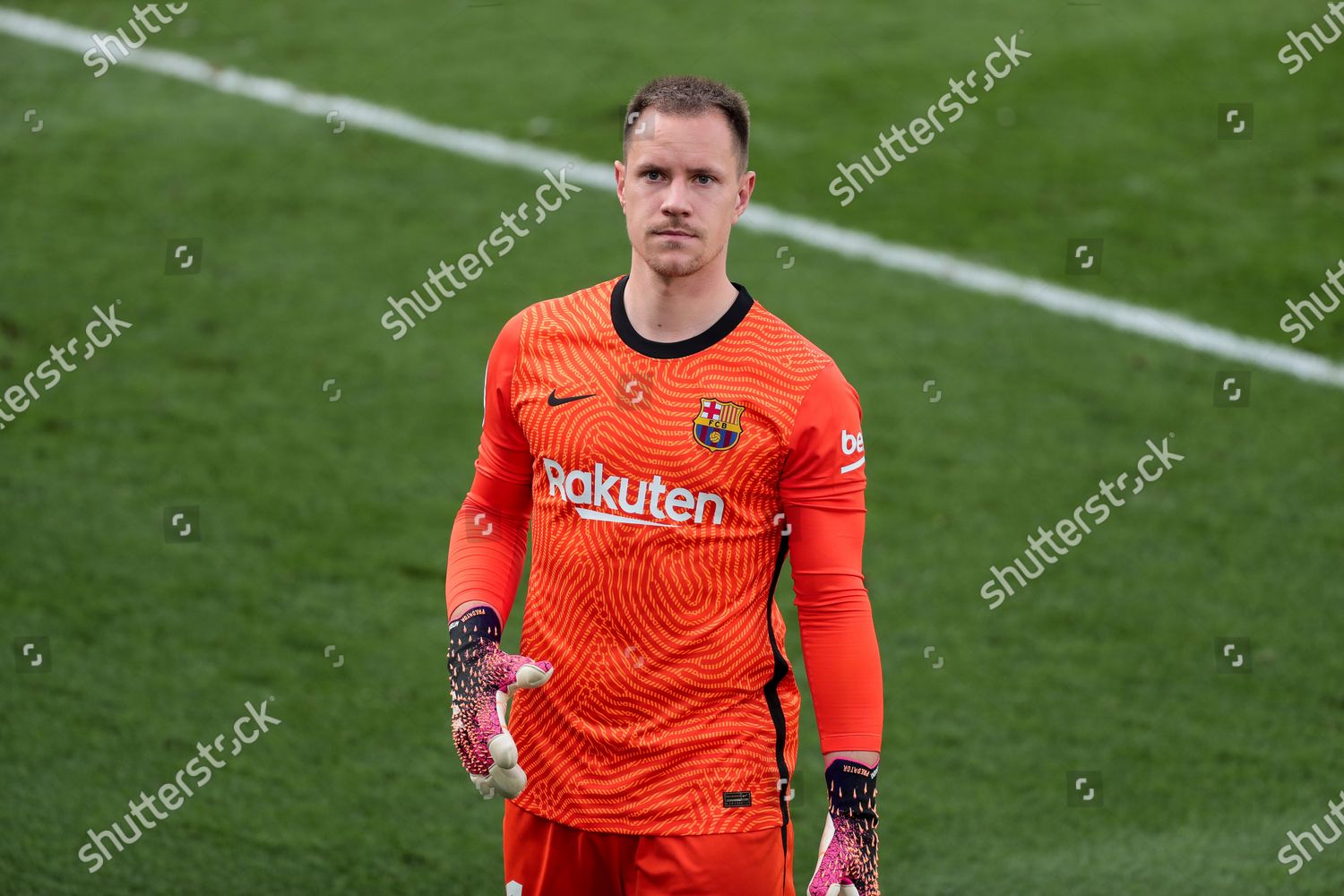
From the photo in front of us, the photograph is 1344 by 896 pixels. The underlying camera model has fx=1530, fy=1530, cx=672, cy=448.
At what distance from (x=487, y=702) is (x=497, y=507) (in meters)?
0.51

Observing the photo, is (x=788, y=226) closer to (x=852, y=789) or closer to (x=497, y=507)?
(x=497, y=507)

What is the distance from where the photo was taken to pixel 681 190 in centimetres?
319

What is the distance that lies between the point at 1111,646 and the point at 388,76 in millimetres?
6898

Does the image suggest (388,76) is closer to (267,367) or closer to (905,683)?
(267,367)

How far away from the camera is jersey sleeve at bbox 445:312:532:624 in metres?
3.46

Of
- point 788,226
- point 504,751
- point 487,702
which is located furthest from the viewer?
point 788,226

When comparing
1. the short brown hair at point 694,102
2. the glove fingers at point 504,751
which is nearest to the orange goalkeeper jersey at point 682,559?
the glove fingers at point 504,751

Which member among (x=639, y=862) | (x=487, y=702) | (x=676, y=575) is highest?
(x=676, y=575)

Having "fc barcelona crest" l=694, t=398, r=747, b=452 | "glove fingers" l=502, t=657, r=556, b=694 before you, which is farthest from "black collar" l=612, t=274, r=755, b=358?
"glove fingers" l=502, t=657, r=556, b=694

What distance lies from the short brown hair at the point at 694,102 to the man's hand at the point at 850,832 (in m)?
1.30

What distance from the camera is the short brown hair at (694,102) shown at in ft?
10.6

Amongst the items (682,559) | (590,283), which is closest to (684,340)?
(682,559)

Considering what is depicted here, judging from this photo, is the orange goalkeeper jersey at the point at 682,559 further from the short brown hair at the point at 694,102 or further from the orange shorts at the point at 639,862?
the short brown hair at the point at 694,102

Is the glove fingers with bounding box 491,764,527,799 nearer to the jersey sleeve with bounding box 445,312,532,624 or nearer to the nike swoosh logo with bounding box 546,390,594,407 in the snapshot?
the jersey sleeve with bounding box 445,312,532,624
